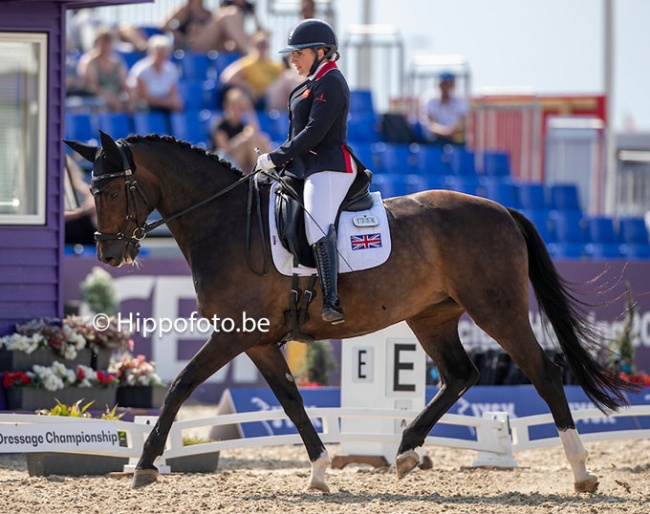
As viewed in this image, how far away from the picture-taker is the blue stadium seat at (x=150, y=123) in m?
15.5

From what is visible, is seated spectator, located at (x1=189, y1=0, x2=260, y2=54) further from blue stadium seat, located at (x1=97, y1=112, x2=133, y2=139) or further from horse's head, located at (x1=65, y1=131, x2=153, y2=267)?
horse's head, located at (x1=65, y1=131, x2=153, y2=267)

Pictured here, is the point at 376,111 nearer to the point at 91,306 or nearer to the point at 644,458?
the point at 91,306

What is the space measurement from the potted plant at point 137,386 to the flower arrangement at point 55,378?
0.78 feet

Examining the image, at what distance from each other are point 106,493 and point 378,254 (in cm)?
218

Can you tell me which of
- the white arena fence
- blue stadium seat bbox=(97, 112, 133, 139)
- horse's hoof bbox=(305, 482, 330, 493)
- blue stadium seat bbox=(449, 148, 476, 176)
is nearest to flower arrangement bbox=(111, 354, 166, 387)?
the white arena fence

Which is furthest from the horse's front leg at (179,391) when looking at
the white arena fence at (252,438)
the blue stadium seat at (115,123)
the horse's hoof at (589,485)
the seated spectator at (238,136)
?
the blue stadium seat at (115,123)

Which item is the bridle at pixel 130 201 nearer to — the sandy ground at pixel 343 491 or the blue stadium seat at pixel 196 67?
the sandy ground at pixel 343 491

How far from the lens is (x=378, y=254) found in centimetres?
752

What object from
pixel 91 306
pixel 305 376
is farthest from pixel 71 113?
pixel 305 376

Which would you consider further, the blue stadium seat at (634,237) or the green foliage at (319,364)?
the blue stadium seat at (634,237)

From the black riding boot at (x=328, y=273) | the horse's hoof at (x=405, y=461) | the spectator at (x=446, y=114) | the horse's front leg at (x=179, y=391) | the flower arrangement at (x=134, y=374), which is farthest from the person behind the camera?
the spectator at (x=446, y=114)

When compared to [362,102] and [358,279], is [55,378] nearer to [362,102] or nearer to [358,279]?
[358,279]

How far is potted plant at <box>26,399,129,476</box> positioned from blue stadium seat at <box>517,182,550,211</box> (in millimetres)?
9538

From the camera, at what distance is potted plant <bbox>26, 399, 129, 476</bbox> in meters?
8.07
